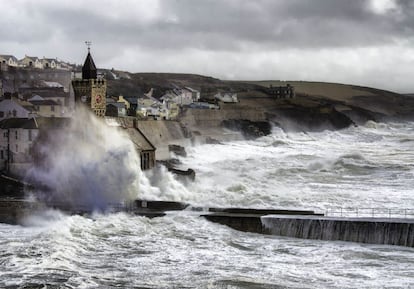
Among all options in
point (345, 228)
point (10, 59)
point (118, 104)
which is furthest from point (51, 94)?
point (345, 228)

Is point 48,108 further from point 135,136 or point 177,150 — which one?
point 135,136

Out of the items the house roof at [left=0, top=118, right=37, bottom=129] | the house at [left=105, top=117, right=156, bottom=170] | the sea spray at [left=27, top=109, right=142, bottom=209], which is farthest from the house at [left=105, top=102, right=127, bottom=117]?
the sea spray at [left=27, top=109, right=142, bottom=209]

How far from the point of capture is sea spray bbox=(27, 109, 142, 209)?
26.1 metres

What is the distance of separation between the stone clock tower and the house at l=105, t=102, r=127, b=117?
42.2ft

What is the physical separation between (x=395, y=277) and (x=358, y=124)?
103 meters

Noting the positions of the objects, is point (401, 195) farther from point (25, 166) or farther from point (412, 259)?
point (25, 166)

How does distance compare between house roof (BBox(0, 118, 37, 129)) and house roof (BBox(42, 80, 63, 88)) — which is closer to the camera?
house roof (BBox(0, 118, 37, 129))

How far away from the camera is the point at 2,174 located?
29156 millimetres

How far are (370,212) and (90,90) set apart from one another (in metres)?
17.0

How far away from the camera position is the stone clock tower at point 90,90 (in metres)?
35.4

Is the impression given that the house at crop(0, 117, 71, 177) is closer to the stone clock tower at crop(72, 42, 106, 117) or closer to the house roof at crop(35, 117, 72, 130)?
the house roof at crop(35, 117, 72, 130)

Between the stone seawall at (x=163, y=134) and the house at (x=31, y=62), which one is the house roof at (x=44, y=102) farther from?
the house at (x=31, y=62)

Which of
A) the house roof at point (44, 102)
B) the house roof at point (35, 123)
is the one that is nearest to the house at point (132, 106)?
the house roof at point (44, 102)

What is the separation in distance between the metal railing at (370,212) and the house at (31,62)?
57.0 meters
